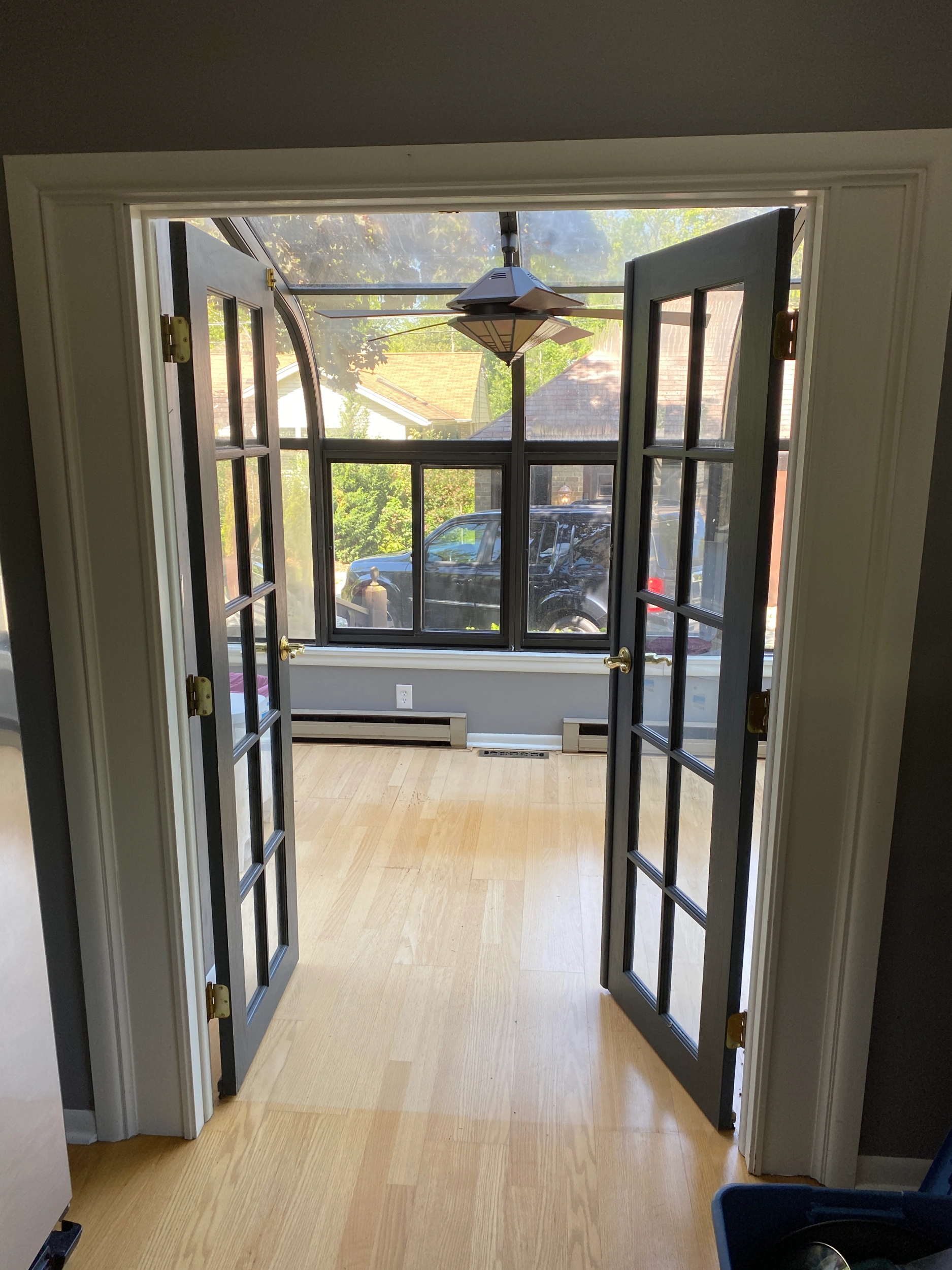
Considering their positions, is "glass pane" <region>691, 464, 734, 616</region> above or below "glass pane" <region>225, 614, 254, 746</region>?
above

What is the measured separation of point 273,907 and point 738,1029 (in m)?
1.31

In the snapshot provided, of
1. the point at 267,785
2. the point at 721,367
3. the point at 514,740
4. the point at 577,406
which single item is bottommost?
the point at 514,740

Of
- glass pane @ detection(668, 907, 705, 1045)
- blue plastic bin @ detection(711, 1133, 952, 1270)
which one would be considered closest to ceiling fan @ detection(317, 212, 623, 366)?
glass pane @ detection(668, 907, 705, 1045)

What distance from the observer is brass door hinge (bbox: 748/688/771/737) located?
6.26 feet

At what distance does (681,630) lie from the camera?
2.19 meters

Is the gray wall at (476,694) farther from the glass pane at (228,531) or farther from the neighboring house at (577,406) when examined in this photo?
the glass pane at (228,531)

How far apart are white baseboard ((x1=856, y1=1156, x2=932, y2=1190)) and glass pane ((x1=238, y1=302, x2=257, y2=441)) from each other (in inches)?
86.2

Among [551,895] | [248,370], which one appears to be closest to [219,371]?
[248,370]

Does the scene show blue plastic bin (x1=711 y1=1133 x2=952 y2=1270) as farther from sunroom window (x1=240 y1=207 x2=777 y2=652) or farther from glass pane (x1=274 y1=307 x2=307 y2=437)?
glass pane (x1=274 y1=307 x2=307 y2=437)

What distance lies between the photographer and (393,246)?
412 centimetres

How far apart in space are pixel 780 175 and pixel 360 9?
0.79 m

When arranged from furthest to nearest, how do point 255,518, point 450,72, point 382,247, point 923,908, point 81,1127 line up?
Result: point 382,247
point 255,518
point 81,1127
point 923,908
point 450,72

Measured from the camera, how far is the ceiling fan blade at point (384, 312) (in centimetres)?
449

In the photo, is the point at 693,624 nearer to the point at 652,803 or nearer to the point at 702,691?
the point at 702,691
